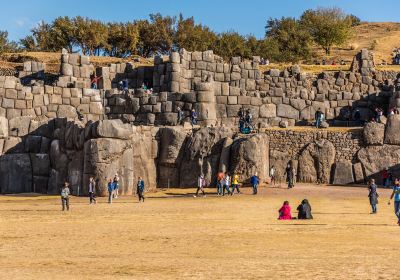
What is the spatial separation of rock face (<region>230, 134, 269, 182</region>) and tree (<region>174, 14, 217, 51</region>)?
36773mm

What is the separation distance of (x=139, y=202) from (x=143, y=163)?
6.60 metres

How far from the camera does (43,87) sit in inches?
1619

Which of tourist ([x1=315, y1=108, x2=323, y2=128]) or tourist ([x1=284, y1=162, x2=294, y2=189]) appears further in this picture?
tourist ([x1=315, y1=108, x2=323, y2=128])

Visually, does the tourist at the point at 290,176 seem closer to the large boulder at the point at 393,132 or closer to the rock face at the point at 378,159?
the rock face at the point at 378,159

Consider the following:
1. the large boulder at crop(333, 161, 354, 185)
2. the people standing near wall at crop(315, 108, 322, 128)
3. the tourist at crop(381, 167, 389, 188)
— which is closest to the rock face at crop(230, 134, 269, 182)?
the large boulder at crop(333, 161, 354, 185)

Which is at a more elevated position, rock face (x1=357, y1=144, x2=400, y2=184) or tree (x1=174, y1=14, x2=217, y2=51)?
tree (x1=174, y1=14, x2=217, y2=51)

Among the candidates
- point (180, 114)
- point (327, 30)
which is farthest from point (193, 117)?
point (327, 30)

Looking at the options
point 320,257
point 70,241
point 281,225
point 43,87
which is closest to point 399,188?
point 281,225

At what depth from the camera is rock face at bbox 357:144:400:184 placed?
37.9 meters

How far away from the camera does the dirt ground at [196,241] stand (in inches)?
493

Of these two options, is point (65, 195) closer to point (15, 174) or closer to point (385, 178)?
point (15, 174)

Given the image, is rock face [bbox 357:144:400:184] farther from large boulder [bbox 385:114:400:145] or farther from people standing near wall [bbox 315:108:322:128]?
people standing near wall [bbox 315:108:322:128]

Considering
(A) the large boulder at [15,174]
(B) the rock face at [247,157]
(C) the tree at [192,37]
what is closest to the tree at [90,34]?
(C) the tree at [192,37]

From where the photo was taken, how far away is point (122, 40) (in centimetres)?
7375
